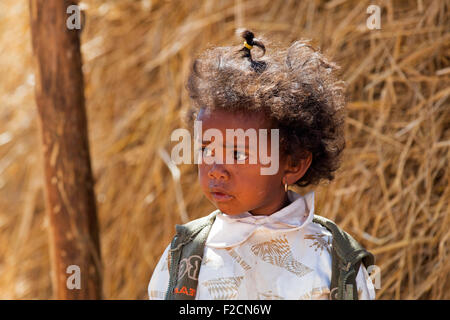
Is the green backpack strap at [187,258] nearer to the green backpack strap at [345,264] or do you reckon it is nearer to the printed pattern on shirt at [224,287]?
the printed pattern on shirt at [224,287]

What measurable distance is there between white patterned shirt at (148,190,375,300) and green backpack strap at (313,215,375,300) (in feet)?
0.07

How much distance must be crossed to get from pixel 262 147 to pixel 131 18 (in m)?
2.27

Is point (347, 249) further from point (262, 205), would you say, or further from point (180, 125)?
point (180, 125)

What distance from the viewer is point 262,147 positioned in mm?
1439

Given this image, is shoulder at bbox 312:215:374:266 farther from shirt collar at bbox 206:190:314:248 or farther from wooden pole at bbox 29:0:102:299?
wooden pole at bbox 29:0:102:299

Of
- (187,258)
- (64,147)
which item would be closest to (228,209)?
(187,258)

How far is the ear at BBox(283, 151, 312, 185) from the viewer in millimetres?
1546

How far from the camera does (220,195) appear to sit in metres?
1.45

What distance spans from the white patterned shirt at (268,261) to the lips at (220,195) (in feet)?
0.24

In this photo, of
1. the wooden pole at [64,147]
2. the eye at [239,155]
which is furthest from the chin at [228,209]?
the wooden pole at [64,147]

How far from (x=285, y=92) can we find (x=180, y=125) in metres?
1.75

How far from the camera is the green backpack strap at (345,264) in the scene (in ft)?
4.50

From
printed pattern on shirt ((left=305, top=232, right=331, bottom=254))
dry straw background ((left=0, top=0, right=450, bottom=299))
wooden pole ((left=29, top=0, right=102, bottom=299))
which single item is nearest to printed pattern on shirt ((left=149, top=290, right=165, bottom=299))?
Answer: printed pattern on shirt ((left=305, top=232, right=331, bottom=254))

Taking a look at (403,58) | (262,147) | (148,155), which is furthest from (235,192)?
(148,155)
